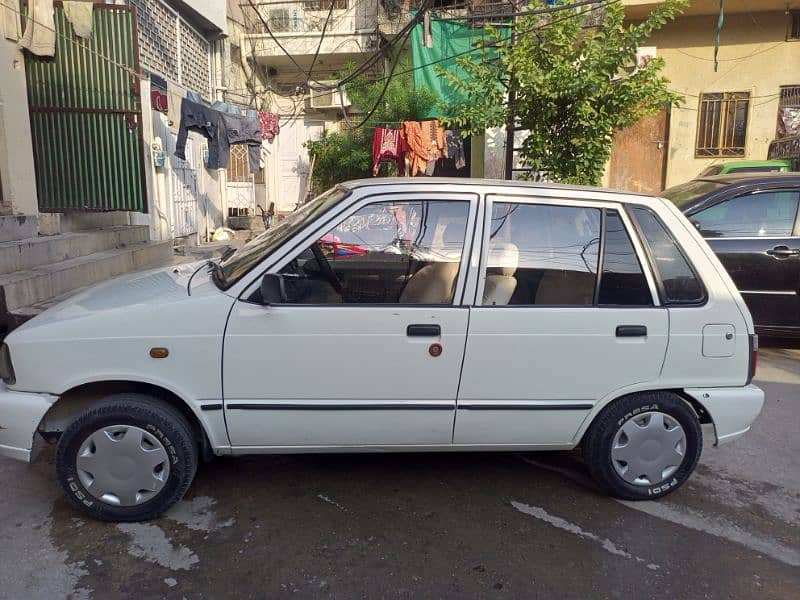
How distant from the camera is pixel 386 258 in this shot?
332 cm

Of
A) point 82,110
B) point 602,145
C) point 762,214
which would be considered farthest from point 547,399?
point 82,110

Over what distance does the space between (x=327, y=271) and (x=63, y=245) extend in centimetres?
580

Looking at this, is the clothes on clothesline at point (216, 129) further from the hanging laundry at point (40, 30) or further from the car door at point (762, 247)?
the car door at point (762, 247)

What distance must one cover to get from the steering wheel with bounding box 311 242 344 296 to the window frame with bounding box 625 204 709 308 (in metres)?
1.53

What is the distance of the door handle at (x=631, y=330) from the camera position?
321 cm

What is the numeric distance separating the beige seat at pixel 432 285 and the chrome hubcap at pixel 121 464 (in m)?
1.41

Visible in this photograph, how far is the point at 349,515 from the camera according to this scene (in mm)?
3270

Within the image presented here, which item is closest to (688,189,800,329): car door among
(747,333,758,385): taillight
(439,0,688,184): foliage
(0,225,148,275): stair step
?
(439,0,688,184): foliage

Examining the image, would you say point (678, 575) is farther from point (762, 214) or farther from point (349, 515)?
point (762, 214)

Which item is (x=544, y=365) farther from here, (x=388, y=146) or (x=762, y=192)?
(x=388, y=146)

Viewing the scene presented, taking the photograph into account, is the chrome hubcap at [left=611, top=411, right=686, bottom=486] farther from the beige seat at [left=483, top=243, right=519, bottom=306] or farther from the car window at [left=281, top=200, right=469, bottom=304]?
the car window at [left=281, top=200, right=469, bottom=304]

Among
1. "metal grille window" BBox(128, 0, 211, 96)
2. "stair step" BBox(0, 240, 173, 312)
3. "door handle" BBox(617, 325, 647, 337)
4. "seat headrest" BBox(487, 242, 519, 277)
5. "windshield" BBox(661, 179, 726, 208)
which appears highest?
"metal grille window" BBox(128, 0, 211, 96)

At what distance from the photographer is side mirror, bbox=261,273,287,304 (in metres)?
2.98

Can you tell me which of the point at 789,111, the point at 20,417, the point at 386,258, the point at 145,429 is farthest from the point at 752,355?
the point at 789,111
